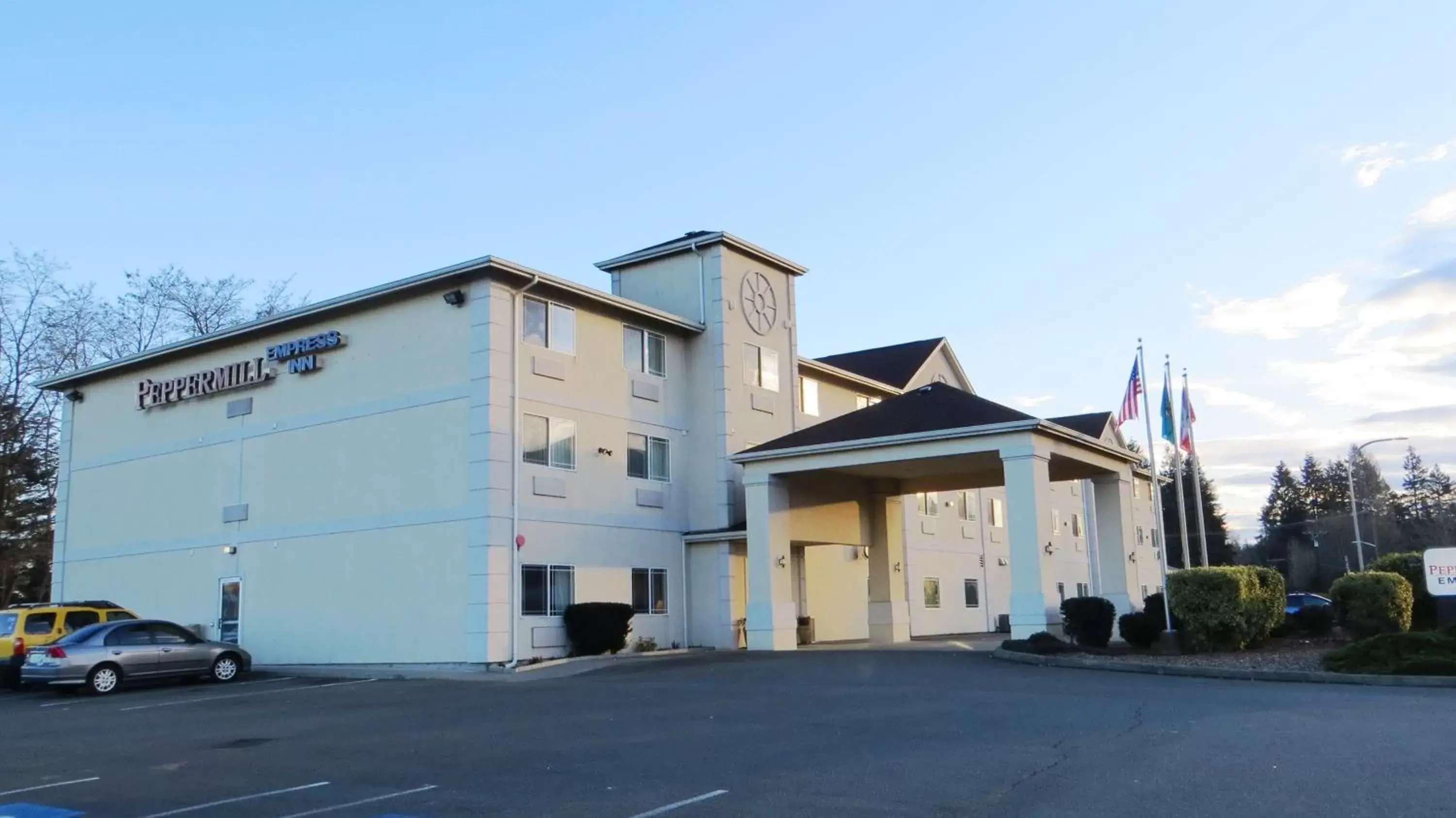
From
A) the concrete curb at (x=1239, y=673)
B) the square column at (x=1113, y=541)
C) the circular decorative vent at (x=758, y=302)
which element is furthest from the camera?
the circular decorative vent at (x=758, y=302)

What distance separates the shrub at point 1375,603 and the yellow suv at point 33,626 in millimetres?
24453

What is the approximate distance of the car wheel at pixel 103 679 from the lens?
72.5 ft

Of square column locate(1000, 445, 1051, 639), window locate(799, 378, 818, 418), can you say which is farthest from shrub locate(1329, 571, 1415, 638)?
window locate(799, 378, 818, 418)

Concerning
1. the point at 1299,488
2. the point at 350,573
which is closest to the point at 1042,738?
the point at 350,573

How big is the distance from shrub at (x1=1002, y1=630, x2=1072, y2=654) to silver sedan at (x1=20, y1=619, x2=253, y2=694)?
15.4m

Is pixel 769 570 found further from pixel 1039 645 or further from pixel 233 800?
pixel 233 800

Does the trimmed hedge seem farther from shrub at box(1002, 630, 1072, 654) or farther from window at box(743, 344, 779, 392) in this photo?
window at box(743, 344, 779, 392)

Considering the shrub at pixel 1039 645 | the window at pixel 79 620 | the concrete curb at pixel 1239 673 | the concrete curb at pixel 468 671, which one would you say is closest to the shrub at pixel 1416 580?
the shrub at pixel 1039 645

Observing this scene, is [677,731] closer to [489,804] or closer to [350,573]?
[489,804]

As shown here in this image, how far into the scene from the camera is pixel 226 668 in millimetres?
24359

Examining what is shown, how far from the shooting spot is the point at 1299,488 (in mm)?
118312

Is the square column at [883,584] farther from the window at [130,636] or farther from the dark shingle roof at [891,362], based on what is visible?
the window at [130,636]

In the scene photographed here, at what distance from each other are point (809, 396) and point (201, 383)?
A: 16360 millimetres

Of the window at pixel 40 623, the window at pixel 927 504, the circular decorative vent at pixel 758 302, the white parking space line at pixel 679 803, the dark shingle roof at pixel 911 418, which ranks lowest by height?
the white parking space line at pixel 679 803
